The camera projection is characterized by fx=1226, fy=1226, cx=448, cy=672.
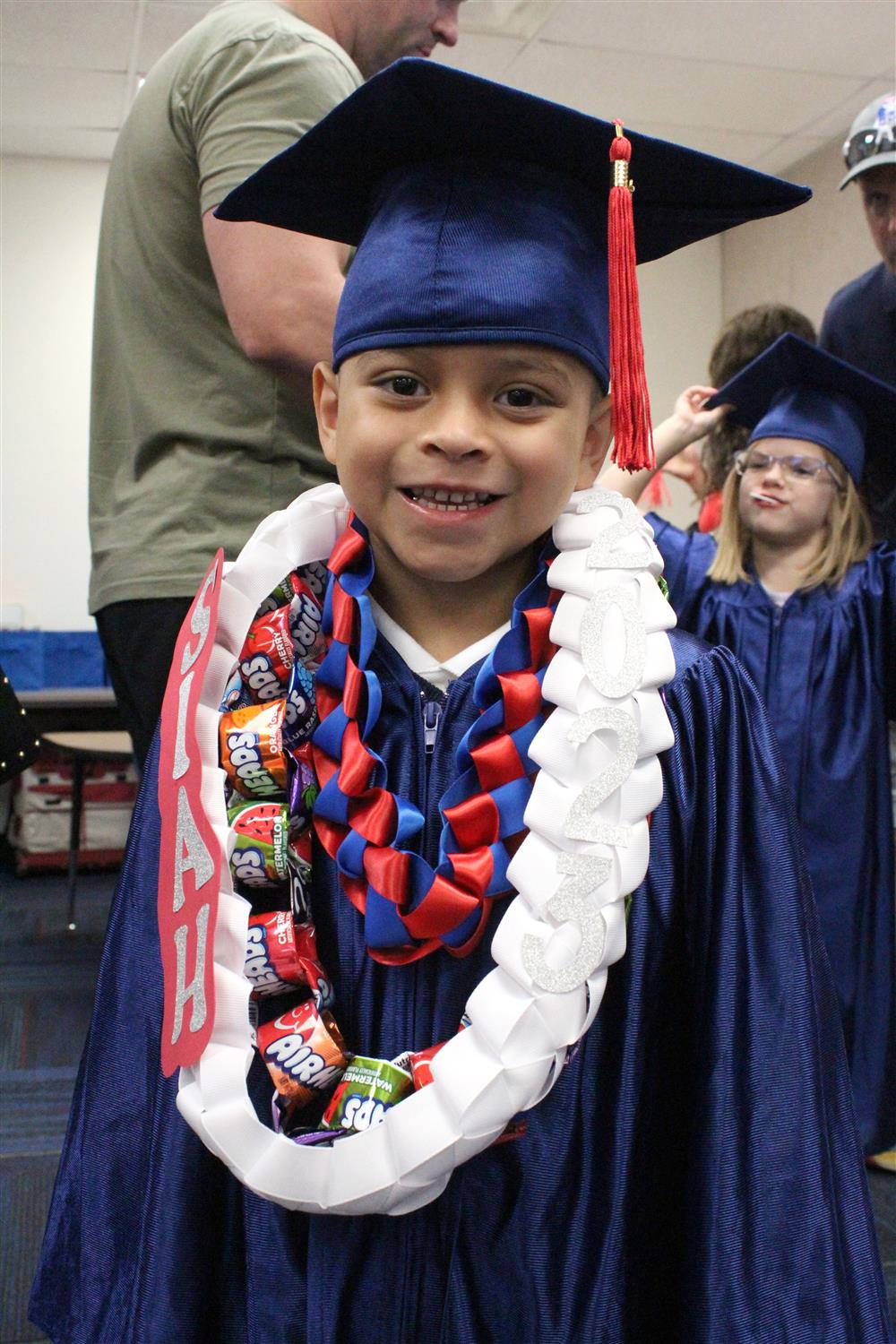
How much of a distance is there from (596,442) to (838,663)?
150cm

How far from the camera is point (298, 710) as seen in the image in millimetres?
1032

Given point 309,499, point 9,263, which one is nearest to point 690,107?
point 9,263

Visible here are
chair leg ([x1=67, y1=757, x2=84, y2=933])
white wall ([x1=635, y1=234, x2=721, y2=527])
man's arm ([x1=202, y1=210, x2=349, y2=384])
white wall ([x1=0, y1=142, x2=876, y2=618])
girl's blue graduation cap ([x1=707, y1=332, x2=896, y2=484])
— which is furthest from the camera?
white wall ([x1=635, y1=234, x2=721, y2=527])

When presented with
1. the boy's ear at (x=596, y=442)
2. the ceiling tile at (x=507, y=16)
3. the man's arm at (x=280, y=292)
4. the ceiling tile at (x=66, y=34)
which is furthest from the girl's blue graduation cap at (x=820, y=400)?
the ceiling tile at (x=66, y=34)

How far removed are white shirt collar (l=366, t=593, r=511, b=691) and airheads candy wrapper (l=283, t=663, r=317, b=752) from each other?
8cm

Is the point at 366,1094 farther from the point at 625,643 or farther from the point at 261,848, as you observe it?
the point at 625,643

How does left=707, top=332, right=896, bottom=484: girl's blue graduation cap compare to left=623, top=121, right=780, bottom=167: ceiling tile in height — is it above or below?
below

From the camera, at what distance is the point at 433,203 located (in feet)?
3.02

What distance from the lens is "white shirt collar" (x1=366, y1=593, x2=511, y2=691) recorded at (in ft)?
3.30

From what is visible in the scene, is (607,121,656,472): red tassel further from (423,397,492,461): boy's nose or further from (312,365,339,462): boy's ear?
(312,365,339,462): boy's ear

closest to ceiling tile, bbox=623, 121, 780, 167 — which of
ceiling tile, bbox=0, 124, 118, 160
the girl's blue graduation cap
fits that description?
ceiling tile, bbox=0, 124, 118, 160

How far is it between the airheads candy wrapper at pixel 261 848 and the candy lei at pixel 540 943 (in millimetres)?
45

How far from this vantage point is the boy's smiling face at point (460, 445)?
0.89 meters

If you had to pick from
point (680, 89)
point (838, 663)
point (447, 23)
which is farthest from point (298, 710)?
point (680, 89)
